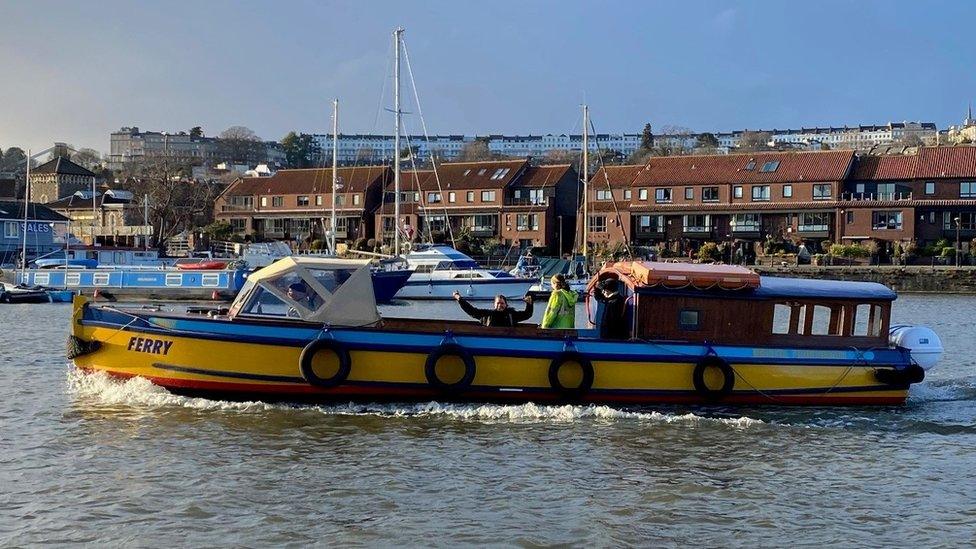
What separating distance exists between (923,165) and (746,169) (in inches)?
535

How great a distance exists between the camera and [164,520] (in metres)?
13.3

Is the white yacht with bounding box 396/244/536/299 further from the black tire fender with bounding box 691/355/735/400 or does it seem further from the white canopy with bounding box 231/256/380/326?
the white canopy with bounding box 231/256/380/326

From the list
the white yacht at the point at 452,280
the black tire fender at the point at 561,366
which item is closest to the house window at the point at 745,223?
the white yacht at the point at 452,280

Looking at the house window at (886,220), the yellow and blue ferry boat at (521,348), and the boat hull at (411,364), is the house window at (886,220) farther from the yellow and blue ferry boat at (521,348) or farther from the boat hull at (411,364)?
the boat hull at (411,364)

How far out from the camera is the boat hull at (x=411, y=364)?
62.4 feet

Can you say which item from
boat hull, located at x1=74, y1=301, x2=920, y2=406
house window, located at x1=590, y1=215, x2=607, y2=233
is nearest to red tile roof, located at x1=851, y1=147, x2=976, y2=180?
house window, located at x1=590, y1=215, x2=607, y2=233

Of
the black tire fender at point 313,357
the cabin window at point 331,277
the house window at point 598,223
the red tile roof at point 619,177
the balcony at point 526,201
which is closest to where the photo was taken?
the black tire fender at point 313,357

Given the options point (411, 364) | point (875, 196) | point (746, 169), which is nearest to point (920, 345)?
point (411, 364)

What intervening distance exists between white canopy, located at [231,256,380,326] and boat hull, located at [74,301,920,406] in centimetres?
57

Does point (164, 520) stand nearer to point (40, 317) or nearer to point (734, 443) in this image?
point (734, 443)

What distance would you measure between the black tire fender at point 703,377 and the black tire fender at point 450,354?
4415 millimetres

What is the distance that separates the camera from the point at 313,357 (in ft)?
62.3

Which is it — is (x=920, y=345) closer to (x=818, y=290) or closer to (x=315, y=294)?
(x=818, y=290)

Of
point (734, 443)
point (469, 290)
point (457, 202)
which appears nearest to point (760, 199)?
point (457, 202)
